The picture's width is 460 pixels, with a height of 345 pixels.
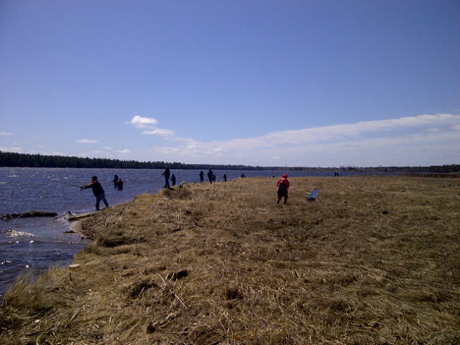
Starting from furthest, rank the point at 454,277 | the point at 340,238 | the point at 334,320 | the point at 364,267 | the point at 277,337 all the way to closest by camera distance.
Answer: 1. the point at 340,238
2. the point at 364,267
3. the point at 454,277
4. the point at 334,320
5. the point at 277,337

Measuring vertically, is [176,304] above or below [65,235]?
above

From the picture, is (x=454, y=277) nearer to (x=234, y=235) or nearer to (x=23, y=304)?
(x=234, y=235)

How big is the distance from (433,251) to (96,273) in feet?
25.8

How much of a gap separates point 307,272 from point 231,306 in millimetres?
1970

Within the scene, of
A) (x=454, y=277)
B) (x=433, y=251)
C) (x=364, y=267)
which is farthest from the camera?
(x=433, y=251)

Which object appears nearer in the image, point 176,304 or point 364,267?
point 176,304

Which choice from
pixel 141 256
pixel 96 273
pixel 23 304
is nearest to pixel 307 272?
pixel 141 256

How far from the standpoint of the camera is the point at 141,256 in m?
6.55

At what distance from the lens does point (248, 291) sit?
173 inches

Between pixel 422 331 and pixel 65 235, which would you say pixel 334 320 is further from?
pixel 65 235

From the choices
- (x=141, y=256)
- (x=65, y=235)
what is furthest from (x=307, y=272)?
(x=65, y=235)

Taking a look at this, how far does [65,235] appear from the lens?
12031 mm

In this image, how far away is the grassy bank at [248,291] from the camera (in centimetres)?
339

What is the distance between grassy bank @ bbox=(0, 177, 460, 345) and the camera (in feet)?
11.1
